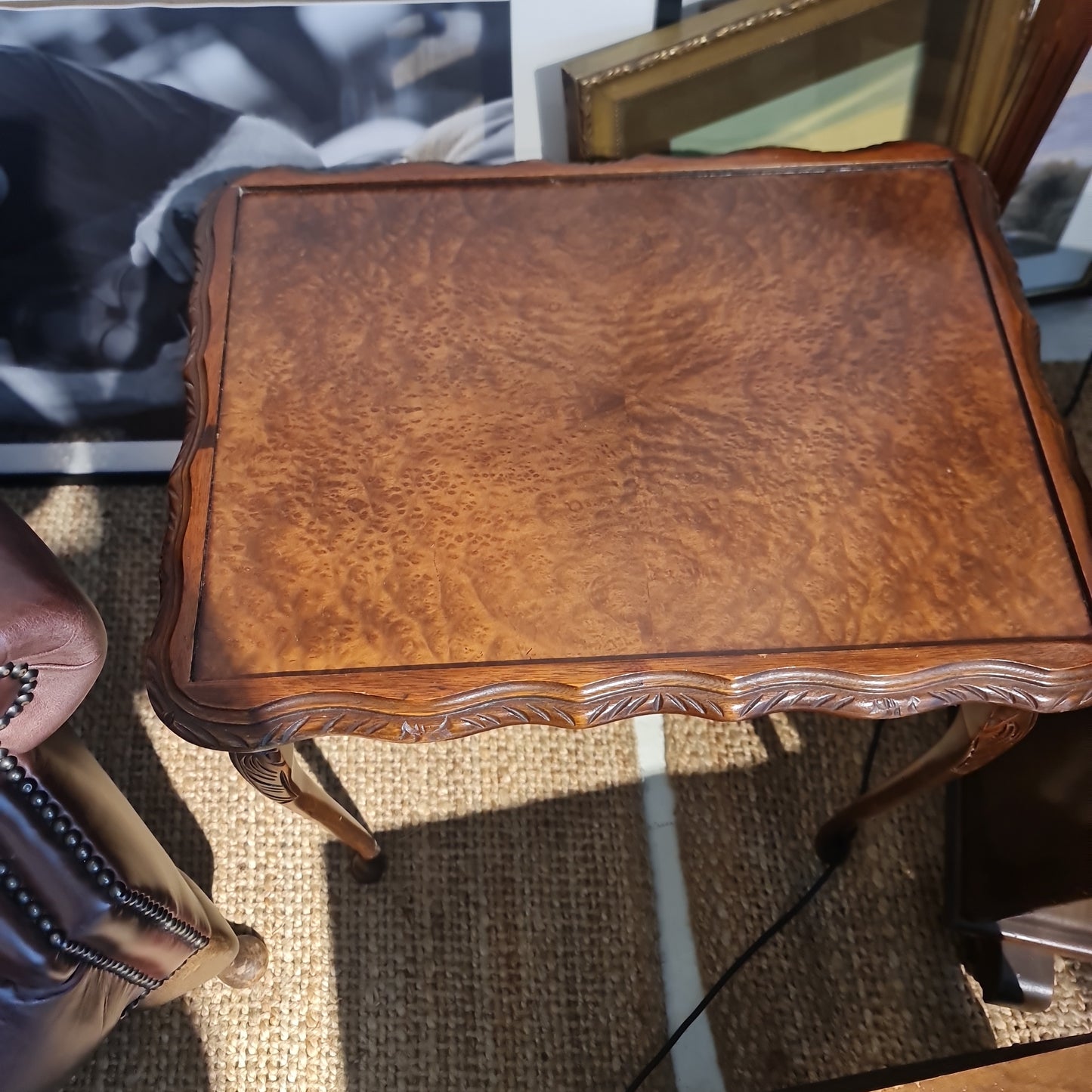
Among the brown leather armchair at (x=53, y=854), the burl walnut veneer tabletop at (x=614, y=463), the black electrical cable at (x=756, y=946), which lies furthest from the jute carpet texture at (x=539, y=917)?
→ the brown leather armchair at (x=53, y=854)

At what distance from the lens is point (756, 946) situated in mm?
1020

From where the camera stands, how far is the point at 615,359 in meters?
0.73

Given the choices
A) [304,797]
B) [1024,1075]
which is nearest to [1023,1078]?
[1024,1075]

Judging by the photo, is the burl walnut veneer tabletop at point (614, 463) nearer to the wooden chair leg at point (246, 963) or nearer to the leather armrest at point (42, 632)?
the leather armrest at point (42, 632)

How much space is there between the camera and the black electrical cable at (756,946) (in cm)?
97

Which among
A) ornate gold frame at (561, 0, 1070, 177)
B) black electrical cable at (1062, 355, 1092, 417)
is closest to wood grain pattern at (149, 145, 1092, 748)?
ornate gold frame at (561, 0, 1070, 177)

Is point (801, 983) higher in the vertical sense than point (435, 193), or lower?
lower

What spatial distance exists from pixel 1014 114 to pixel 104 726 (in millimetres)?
1207

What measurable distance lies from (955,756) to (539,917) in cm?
50

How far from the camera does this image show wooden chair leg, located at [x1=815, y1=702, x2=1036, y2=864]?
0.67 metres

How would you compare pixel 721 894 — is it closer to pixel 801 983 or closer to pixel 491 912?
pixel 801 983

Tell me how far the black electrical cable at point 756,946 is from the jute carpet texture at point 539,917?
0.01 m

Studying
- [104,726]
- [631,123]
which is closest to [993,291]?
[631,123]

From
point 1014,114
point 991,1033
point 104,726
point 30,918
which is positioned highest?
point 1014,114
